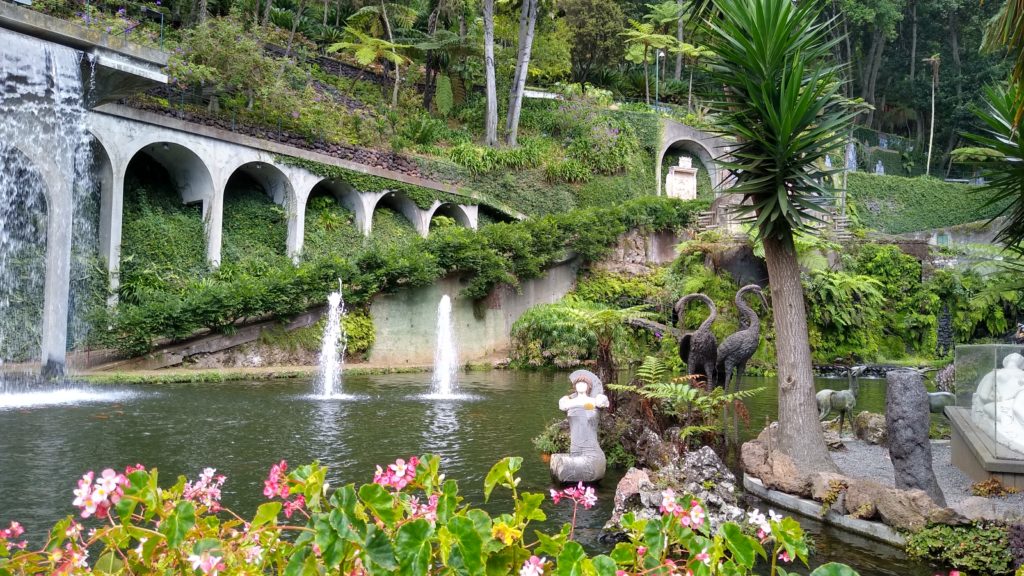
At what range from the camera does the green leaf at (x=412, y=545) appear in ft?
6.31

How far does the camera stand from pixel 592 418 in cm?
715

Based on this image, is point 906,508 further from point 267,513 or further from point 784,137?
point 267,513

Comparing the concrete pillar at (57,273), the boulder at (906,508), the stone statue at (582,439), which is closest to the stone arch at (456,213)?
the concrete pillar at (57,273)

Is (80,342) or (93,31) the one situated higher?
(93,31)

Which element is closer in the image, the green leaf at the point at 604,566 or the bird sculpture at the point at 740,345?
the green leaf at the point at 604,566

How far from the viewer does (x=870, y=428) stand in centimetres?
904

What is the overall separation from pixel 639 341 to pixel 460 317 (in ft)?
15.5

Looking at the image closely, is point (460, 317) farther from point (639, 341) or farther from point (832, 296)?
point (832, 296)

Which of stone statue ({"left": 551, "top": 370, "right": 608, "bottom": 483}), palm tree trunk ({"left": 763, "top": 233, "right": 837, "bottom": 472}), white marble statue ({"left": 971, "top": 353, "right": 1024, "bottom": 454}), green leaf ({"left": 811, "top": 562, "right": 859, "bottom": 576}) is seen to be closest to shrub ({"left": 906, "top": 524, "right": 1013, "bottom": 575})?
white marble statue ({"left": 971, "top": 353, "right": 1024, "bottom": 454})

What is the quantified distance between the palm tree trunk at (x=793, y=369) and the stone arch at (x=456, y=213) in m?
17.1

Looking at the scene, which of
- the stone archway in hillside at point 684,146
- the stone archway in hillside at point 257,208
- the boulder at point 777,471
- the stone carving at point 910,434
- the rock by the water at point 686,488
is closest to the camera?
the rock by the water at point 686,488

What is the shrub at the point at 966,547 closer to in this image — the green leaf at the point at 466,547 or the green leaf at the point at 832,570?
the green leaf at the point at 832,570

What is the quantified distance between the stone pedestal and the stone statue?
22.5m

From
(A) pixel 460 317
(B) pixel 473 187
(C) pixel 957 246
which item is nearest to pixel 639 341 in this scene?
(A) pixel 460 317
